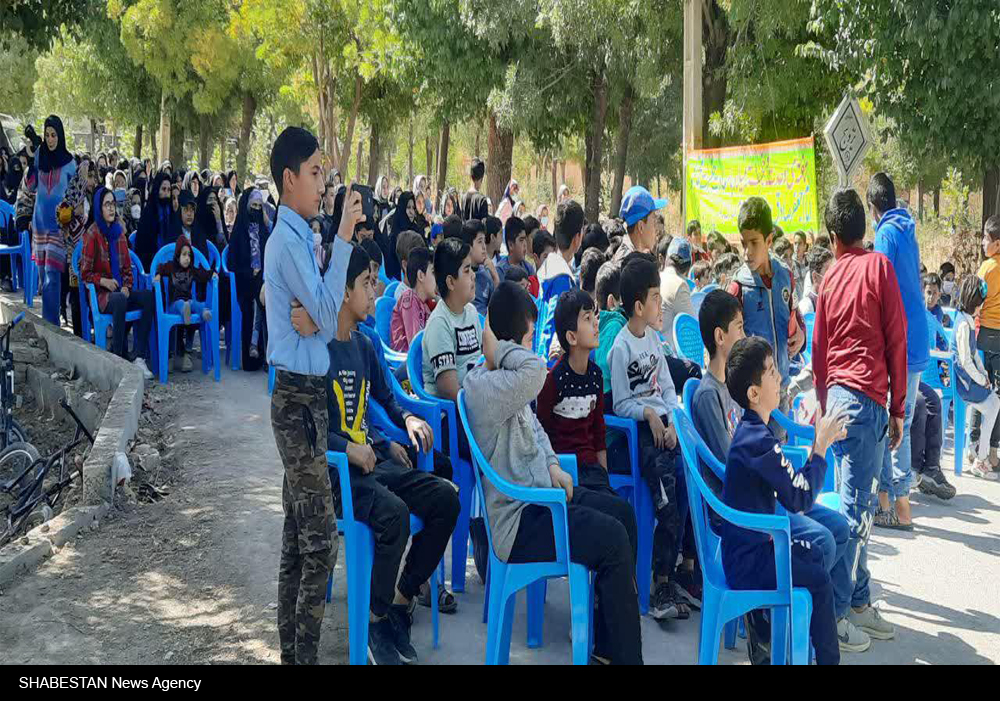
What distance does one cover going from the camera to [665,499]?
16.4ft

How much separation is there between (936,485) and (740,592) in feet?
12.6

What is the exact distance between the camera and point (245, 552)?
5.77 meters

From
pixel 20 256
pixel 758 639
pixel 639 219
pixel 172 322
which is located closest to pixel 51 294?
pixel 172 322

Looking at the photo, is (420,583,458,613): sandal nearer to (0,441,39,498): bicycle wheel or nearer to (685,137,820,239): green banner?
(0,441,39,498): bicycle wheel

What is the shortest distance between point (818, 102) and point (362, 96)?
14449 mm

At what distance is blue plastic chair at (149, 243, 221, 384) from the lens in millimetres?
9508

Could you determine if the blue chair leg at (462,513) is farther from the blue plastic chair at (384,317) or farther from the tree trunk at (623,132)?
the tree trunk at (623,132)

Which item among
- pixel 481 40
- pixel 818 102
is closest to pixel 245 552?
pixel 818 102

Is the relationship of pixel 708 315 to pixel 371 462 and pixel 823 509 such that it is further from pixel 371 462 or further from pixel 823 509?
pixel 371 462

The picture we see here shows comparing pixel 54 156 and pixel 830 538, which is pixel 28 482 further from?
pixel 830 538

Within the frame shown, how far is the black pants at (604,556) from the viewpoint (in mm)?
4070

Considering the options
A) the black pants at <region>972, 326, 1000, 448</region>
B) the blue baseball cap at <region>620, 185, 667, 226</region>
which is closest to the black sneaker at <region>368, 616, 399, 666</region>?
the blue baseball cap at <region>620, 185, 667, 226</region>

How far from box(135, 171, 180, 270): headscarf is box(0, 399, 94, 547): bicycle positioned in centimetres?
326

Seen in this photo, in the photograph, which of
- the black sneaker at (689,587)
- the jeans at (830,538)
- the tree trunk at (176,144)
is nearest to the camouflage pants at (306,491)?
the jeans at (830,538)
